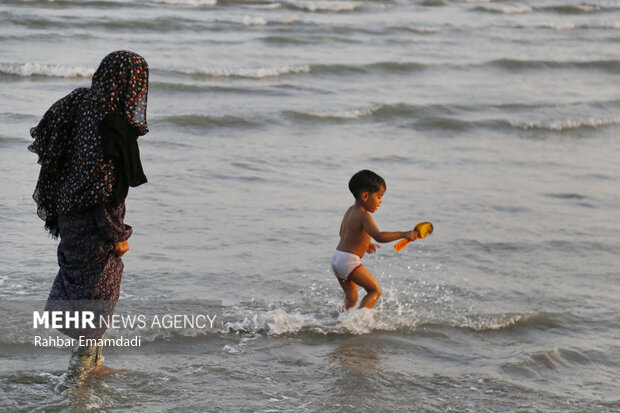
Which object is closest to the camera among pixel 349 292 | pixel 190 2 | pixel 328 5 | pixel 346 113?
pixel 349 292

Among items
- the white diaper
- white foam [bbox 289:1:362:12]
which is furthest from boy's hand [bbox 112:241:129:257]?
white foam [bbox 289:1:362:12]

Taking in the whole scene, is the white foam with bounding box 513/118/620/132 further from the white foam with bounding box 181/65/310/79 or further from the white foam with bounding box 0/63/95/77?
the white foam with bounding box 0/63/95/77

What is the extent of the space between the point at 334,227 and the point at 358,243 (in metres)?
1.95

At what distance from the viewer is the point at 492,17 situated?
2566 centimetres

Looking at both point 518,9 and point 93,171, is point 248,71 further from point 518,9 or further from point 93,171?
point 518,9

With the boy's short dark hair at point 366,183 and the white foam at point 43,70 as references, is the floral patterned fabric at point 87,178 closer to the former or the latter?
the boy's short dark hair at point 366,183

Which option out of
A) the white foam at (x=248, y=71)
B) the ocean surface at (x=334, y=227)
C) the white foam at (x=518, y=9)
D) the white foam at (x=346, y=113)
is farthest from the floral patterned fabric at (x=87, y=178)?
the white foam at (x=518, y=9)

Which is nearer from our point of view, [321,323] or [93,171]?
[93,171]

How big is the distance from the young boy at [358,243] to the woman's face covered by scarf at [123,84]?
187 cm

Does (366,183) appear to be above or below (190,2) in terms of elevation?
below

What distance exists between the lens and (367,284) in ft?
19.0

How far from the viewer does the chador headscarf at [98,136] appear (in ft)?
13.2

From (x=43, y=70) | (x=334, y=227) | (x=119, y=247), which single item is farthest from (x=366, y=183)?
(x=43, y=70)

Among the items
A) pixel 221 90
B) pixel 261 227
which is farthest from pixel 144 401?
pixel 221 90
